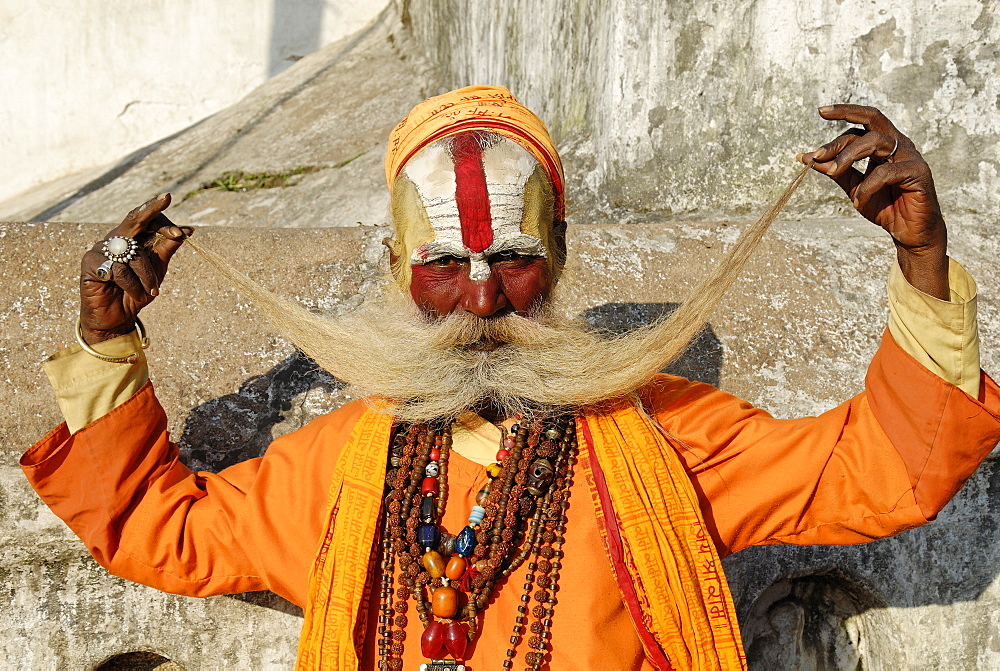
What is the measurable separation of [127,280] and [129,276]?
11mm

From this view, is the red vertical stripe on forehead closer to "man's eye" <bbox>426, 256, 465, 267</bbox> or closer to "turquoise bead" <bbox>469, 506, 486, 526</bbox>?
"man's eye" <bbox>426, 256, 465, 267</bbox>

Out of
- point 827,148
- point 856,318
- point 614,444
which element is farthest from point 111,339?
point 856,318

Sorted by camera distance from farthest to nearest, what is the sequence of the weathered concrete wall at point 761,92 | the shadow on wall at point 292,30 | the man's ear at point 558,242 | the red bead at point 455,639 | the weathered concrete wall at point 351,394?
the shadow on wall at point 292,30 < the weathered concrete wall at point 761,92 < the weathered concrete wall at point 351,394 < the man's ear at point 558,242 < the red bead at point 455,639

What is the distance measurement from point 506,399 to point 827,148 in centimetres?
83

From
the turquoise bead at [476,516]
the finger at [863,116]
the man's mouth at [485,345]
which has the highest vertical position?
the finger at [863,116]

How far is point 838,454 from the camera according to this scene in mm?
1985

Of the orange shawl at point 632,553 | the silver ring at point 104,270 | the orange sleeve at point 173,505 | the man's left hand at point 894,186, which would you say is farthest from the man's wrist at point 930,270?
the silver ring at point 104,270

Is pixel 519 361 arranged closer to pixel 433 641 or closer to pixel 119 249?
pixel 433 641

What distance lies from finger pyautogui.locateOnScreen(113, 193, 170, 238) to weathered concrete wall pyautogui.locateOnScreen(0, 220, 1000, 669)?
2.27ft

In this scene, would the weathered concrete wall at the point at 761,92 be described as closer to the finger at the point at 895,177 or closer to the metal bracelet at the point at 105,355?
the finger at the point at 895,177

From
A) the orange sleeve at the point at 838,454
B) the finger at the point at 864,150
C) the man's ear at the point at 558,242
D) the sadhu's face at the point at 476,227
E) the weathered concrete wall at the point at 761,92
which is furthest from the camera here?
the weathered concrete wall at the point at 761,92

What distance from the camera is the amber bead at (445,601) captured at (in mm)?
1986

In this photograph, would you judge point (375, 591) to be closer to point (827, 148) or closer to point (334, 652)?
point (334, 652)

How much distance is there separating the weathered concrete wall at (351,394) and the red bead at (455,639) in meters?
0.76
